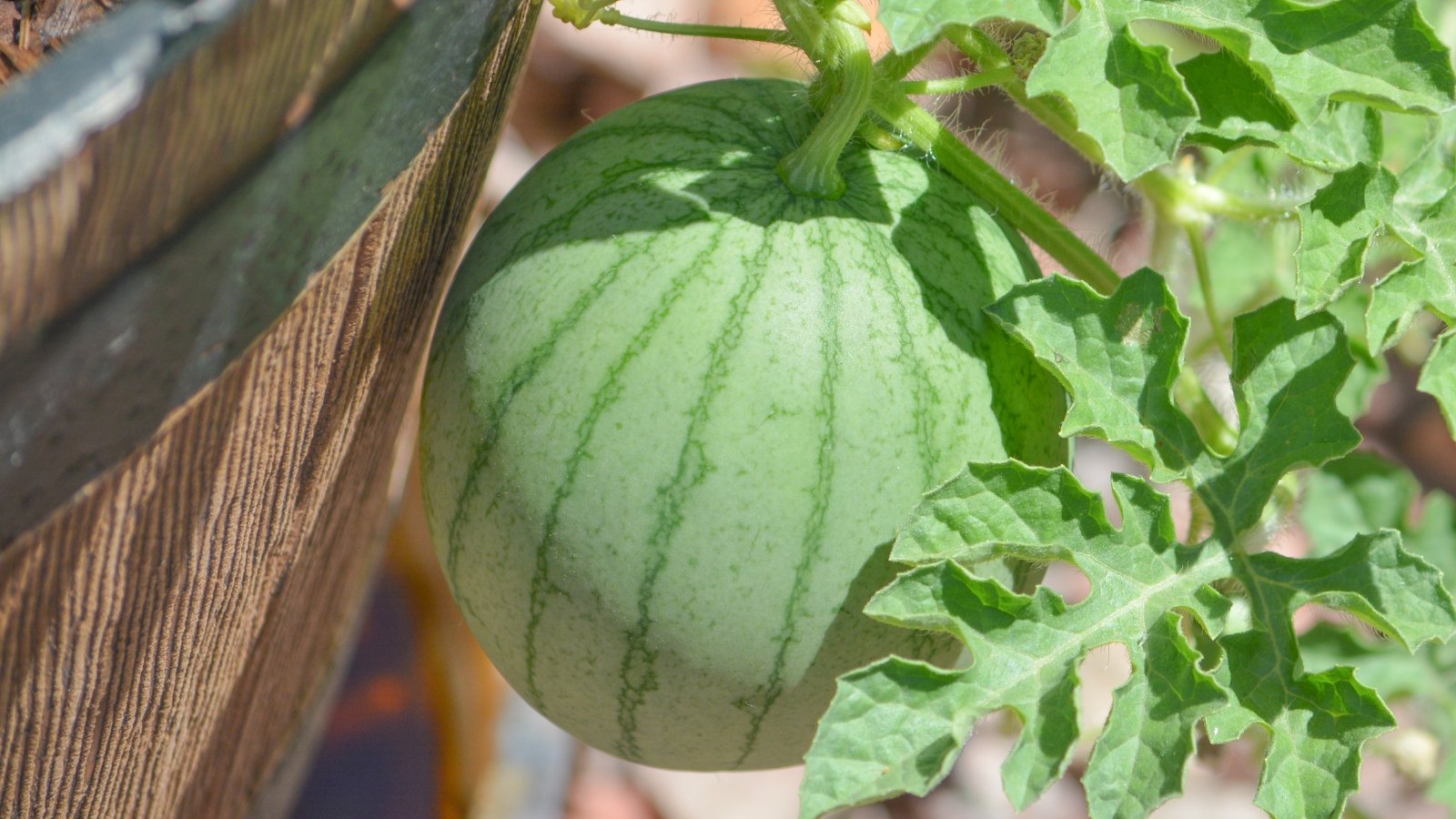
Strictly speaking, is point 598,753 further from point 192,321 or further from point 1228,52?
point 192,321

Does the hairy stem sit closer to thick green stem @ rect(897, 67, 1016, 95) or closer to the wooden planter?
thick green stem @ rect(897, 67, 1016, 95)

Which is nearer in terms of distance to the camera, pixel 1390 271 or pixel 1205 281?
pixel 1390 271

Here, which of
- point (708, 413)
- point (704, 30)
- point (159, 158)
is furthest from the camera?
point (704, 30)

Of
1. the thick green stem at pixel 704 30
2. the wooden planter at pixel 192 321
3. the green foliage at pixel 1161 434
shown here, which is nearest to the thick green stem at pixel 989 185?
the green foliage at pixel 1161 434

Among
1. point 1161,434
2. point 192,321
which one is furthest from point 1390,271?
point 192,321

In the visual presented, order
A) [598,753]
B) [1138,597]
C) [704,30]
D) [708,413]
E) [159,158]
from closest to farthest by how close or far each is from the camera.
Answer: [159,158] < [708,413] < [1138,597] < [704,30] < [598,753]

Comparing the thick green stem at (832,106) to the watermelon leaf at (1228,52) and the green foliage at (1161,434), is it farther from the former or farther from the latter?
the watermelon leaf at (1228,52)

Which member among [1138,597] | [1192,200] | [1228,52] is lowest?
[1138,597]
